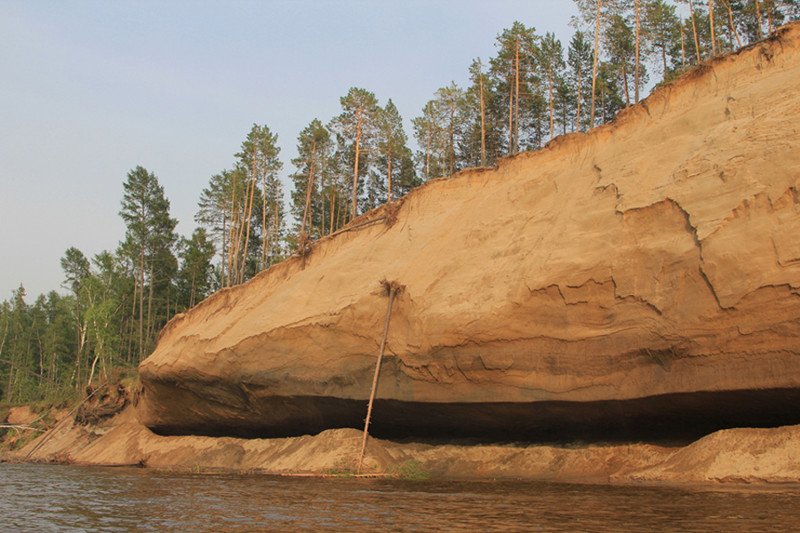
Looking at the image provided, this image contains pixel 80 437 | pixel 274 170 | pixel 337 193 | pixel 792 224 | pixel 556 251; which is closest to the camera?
pixel 792 224

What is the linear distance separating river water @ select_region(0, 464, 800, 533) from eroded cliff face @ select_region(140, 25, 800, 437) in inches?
70.1

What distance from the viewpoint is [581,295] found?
34.7 ft

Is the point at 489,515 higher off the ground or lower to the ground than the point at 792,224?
lower

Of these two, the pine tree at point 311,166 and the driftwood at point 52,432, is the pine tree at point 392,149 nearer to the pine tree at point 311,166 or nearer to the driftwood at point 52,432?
the pine tree at point 311,166

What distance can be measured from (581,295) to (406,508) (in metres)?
4.91

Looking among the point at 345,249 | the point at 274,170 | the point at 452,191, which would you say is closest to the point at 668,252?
the point at 452,191

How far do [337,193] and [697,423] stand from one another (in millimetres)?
35666

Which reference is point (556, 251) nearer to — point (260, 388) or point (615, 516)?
point (615, 516)

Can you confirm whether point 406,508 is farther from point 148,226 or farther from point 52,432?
point 148,226

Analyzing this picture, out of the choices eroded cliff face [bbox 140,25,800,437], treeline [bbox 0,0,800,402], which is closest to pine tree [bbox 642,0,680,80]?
treeline [bbox 0,0,800,402]

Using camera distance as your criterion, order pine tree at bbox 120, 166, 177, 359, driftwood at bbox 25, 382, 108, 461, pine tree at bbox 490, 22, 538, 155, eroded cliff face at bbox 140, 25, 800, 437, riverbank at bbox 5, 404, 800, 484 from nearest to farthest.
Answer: riverbank at bbox 5, 404, 800, 484 < eroded cliff face at bbox 140, 25, 800, 437 < driftwood at bbox 25, 382, 108, 461 < pine tree at bbox 490, 22, 538, 155 < pine tree at bbox 120, 166, 177, 359

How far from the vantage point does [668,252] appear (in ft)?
32.3

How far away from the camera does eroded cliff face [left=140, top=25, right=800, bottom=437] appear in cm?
897

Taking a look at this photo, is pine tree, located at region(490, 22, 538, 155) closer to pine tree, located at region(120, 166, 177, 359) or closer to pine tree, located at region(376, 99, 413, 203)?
pine tree, located at region(376, 99, 413, 203)
